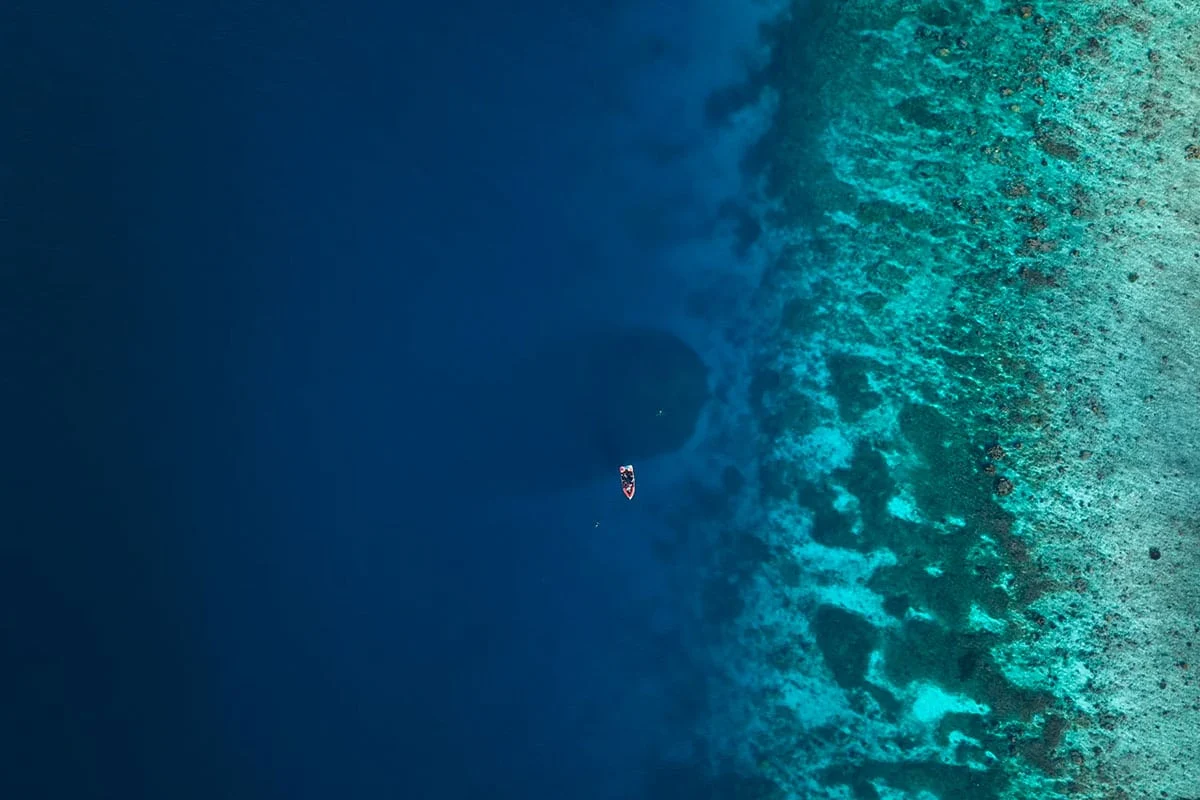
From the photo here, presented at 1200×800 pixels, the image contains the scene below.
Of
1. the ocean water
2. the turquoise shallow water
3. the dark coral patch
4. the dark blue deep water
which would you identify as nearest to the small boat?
the ocean water

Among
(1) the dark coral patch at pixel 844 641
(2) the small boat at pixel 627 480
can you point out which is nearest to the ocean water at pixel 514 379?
(1) the dark coral patch at pixel 844 641

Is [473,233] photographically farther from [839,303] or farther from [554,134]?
[839,303]

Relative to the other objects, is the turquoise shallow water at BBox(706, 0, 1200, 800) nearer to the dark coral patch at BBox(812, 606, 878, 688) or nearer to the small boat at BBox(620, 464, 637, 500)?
the dark coral patch at BBox(812, 606, 878, 688)

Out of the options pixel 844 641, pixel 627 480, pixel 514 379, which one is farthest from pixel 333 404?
pixel 844 641

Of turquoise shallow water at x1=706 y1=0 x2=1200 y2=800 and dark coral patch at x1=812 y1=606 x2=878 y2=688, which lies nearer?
turquoise shallow water at x1=706 y1=0 x2=1200 y2=800

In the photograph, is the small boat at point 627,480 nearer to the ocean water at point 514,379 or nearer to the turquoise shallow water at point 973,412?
the ocean water at point 514,379

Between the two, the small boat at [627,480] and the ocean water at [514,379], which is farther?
the small boat at [627,480]
